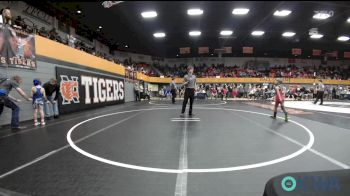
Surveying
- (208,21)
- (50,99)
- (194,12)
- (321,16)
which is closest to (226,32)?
(208,21)

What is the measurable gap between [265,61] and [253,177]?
40.9 meters

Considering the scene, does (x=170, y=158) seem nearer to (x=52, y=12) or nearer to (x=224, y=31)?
(x=52, y=12)

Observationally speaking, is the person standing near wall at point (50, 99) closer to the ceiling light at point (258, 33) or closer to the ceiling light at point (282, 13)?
the ceiling light at point (282, 13)

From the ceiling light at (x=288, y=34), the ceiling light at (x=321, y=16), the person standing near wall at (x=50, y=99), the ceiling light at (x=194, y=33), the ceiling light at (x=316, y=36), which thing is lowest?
the person standing near wall at (x=50, y=99)

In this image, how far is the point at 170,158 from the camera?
3.89m

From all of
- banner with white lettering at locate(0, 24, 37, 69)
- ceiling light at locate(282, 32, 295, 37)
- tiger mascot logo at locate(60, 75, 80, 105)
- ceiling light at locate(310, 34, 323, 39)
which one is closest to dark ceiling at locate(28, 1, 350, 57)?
ceiling light at locate(310, 34, 323, 39)

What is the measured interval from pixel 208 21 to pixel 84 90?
1043 centimetres

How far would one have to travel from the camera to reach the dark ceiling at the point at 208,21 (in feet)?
47.0

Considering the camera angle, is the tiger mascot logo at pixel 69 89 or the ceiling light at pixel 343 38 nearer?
the tiger mascot logo at pixel 69 89

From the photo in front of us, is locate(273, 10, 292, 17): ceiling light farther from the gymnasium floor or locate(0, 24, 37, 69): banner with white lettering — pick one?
locate(0, 24, 37, 69): banner with white lettering

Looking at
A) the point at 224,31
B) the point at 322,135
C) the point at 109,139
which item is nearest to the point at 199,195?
the point at 109,139

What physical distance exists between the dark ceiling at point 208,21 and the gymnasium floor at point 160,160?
9987 millimetres

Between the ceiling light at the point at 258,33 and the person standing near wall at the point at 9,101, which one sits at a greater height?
the ceiling light at the point at 258,33

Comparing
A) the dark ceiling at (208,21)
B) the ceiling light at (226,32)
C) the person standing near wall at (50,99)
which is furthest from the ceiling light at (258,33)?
the person standing near wall at (50,99)
